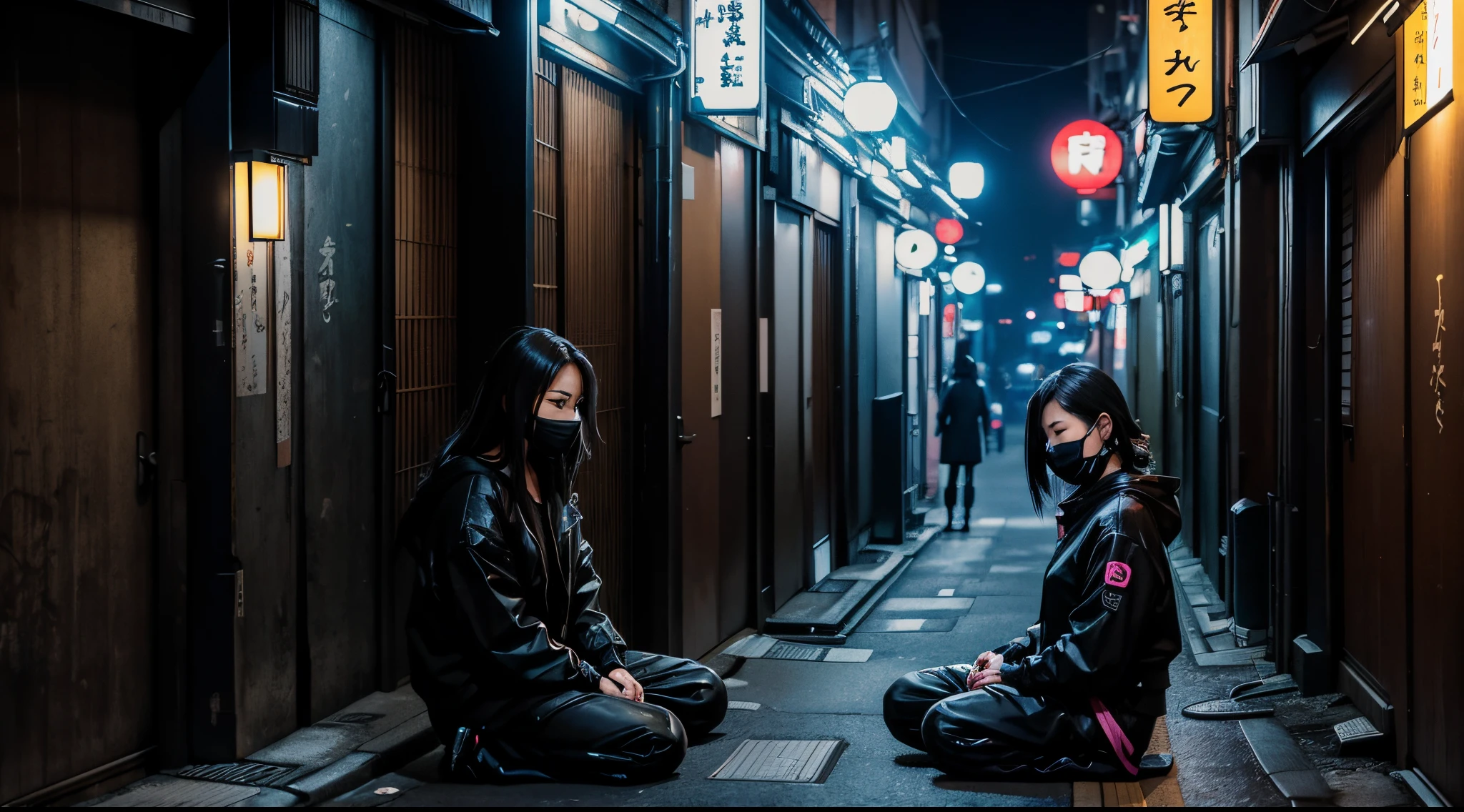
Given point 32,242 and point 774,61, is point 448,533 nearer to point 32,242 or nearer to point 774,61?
point 32,242

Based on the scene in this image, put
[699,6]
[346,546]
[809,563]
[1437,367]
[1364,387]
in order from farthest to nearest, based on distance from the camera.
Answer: [809,563] → [699,6] → [1364,387] → [346,546] → [1437,367]

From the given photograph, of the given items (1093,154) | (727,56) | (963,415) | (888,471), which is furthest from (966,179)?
(727,56)

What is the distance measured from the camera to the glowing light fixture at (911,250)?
67.2 ft

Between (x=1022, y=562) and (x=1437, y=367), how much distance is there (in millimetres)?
10937

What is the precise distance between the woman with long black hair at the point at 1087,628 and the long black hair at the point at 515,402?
220cm

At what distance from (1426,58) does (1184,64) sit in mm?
6373

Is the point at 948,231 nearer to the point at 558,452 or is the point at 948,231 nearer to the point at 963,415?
the point at 963,415

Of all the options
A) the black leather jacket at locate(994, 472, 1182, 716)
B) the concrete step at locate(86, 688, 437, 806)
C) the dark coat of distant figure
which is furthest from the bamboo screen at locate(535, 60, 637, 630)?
the dark coat of distant figure

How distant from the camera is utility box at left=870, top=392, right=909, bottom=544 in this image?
58.1ft

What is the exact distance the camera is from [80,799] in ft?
18.3

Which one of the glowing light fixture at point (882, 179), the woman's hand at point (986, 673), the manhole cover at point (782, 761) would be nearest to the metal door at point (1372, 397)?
the woman's hand at point (986, 673)

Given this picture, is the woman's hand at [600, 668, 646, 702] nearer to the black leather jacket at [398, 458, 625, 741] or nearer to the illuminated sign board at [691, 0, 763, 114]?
the black leather jacket at [398, 458, 625, 741]

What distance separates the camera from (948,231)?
93.7 ft

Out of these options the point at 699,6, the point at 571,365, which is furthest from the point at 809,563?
the point at 571,365
